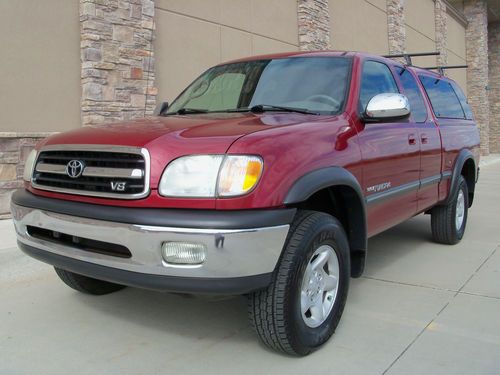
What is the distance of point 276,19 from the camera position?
11.6m

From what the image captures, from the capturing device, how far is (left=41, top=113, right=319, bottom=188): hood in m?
2.67

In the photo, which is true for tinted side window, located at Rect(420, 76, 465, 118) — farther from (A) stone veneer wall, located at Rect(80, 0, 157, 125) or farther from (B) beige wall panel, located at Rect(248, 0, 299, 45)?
(B) beige wall panel, located at Rect(248, 0, 299, 45)

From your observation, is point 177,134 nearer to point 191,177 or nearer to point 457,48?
point 191,177

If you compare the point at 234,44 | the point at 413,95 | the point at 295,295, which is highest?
the point at 234,44

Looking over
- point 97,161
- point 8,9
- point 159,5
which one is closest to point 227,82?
point 97,161

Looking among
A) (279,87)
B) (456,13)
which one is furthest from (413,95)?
(456,13)

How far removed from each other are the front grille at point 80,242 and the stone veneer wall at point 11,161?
3938 millimetres

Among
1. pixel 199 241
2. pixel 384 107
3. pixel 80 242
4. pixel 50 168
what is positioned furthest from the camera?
pixel 384 107

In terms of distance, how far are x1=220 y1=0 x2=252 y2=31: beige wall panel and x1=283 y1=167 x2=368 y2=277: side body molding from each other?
24.6 feet

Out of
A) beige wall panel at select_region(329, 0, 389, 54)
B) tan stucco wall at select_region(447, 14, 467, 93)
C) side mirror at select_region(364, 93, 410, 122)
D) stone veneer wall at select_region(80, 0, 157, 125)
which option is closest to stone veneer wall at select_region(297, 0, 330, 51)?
beige wall panel at select_region(329, 0, 389, 54)

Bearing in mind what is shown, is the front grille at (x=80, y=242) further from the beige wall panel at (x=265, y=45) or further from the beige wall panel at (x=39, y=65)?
the beige wall panel at (x=265, y=45)

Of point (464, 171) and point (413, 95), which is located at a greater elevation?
point (413, 95)

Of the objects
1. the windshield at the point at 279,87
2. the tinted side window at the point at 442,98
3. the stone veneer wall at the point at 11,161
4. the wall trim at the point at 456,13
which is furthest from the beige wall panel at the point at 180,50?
the wall trim at the point at 456,13

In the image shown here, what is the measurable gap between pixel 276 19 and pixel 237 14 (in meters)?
1.49
